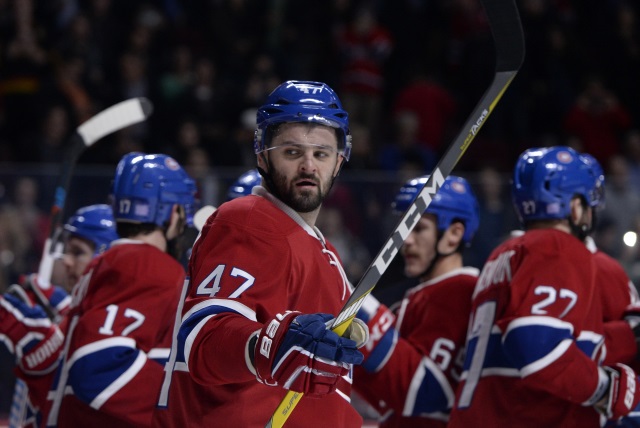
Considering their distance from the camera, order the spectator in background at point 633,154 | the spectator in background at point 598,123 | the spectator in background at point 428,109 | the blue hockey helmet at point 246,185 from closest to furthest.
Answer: the blue hockey helmet at point 246,185 < the spectator in background at point 633,154 < the spectator in background at point 598,123 < the spectator in background at point 428,109

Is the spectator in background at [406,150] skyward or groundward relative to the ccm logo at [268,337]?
skyward

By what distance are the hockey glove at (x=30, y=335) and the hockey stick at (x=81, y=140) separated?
46 cm

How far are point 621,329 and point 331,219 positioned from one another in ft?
9.81

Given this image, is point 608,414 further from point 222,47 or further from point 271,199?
point 222,47

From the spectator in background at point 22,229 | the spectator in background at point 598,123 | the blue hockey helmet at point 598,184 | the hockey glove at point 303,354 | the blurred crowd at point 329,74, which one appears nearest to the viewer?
the hockey glove at point 303,354

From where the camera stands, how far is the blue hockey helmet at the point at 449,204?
411cm

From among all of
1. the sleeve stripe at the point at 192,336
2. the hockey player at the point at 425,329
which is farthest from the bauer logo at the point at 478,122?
the hockey player at the point at 425,329

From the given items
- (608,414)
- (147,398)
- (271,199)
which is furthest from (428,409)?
(271,199)

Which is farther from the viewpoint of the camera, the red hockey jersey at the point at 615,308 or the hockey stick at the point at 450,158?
the red hockey jersey at the point at 615,308

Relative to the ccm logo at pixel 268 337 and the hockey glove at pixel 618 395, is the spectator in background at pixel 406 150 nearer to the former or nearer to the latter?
the hockey glove at pixel 618 395

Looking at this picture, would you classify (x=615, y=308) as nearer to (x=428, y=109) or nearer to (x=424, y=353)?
(x=424, y=353)

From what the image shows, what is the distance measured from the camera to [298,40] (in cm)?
951

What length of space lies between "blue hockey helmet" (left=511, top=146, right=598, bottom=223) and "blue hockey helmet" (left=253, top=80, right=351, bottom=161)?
1037mm

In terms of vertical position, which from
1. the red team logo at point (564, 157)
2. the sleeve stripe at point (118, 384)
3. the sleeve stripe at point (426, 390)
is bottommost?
the sleeve stripe at point (118, 384)
